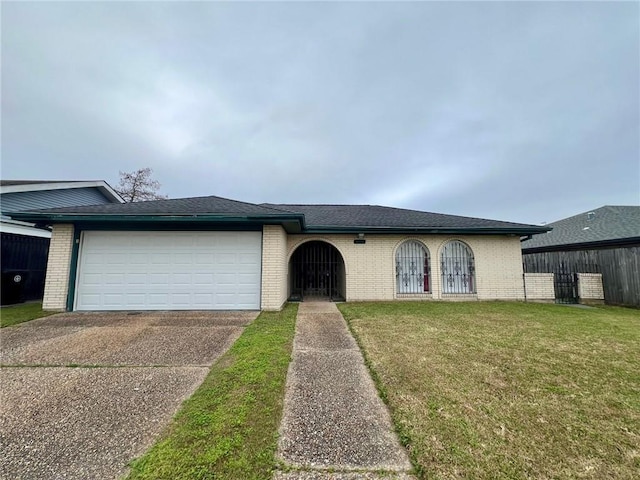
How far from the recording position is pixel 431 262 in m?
9.88

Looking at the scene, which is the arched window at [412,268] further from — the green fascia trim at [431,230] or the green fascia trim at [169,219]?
the green fascia trim at [169,219]

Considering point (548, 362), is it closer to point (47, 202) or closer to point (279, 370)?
point (279, 370)

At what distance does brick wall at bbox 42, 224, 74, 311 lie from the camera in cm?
727

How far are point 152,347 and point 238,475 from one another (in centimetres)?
360

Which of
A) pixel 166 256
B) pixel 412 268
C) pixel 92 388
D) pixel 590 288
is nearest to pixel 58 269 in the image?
pixel 166 256

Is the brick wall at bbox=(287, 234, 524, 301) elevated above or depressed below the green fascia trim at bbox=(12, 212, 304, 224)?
below

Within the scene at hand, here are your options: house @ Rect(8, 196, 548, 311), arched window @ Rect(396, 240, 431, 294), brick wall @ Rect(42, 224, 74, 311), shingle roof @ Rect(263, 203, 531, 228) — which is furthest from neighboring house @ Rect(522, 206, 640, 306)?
brick wall @ Rect(42, 224, 74, 311)

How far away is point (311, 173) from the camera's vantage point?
19.7 meters

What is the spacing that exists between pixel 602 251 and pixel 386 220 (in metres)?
8.60

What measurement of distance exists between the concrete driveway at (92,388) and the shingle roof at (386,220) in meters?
5.68

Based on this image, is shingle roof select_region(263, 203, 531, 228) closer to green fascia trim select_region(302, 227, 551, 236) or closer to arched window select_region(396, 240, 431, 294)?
green fascia trim select_region(302, 227, 551, 236)

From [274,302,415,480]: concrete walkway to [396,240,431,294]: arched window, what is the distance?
6.39m

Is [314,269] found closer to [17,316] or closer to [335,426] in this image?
[17,316]

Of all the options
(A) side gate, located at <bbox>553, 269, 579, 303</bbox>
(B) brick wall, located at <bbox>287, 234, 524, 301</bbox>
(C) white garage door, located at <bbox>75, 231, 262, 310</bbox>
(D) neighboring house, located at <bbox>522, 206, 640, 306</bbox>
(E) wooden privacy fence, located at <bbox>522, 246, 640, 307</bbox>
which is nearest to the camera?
(C) white garage door, located at <bbox>75, 231, 262, 310</bbox>
